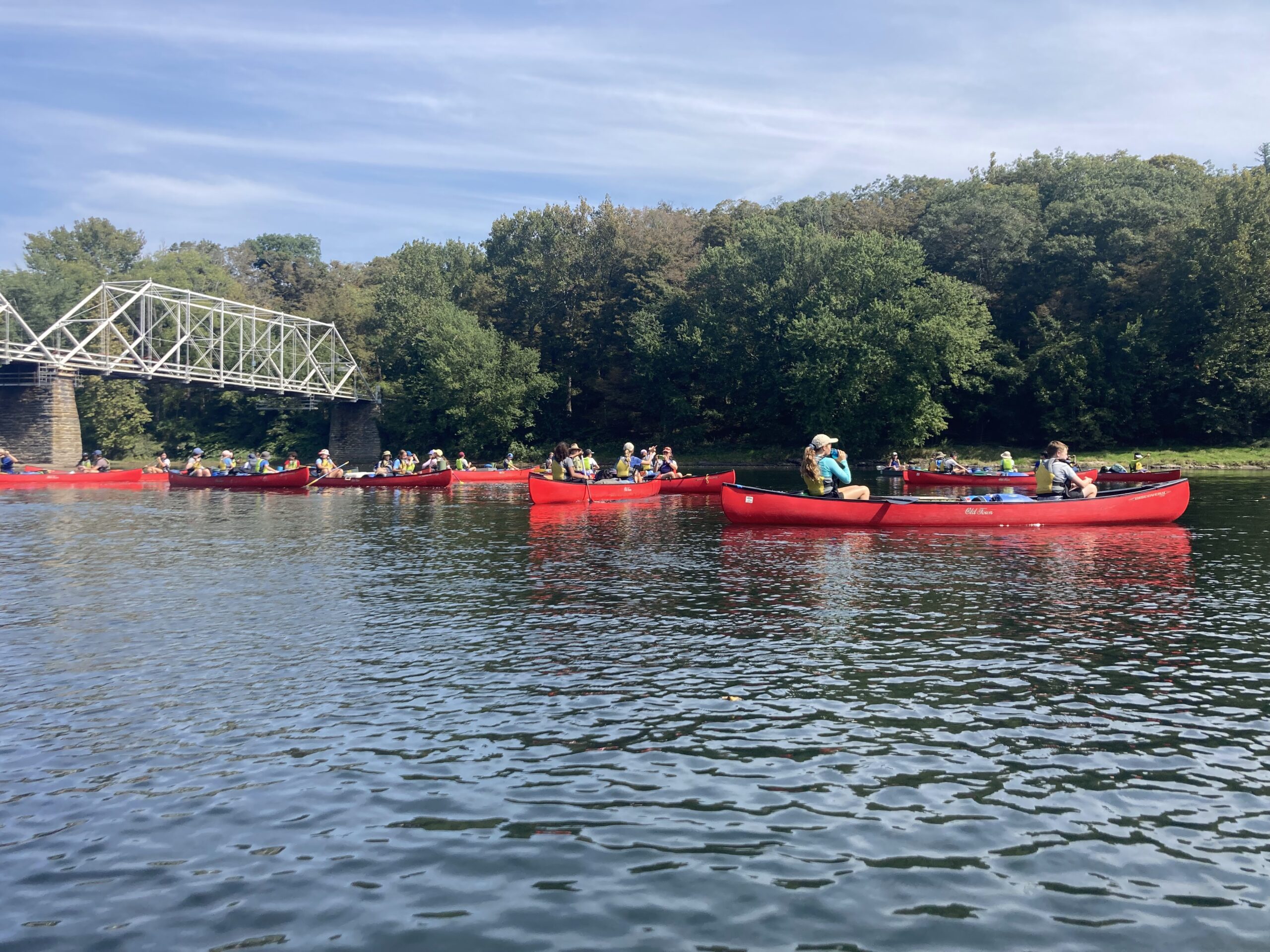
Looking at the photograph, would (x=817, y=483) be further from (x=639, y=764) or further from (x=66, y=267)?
(x=66, y=267)

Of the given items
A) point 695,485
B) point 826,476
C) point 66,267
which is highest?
point 66,267

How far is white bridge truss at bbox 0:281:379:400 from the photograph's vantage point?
255 feet

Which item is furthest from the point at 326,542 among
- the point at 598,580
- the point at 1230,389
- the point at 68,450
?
the point at 1230,389

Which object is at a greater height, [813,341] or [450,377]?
[813,341]

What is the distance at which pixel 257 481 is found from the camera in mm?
47750

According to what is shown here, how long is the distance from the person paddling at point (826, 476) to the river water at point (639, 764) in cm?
819

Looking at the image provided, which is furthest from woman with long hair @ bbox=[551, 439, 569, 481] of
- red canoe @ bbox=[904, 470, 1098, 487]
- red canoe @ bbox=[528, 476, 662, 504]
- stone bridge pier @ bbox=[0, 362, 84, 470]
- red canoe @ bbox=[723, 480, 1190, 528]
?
stone bridge pier @ bbox=[0, 362, 84, 470]

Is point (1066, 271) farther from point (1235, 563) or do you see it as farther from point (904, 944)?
point (904, 944)

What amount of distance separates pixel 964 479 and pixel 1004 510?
65.0 ft

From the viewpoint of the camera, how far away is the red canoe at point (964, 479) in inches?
1802

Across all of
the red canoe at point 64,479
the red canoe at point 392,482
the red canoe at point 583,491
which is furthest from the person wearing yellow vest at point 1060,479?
the red canoe at point 64,479

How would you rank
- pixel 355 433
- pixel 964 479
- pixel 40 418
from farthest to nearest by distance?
1. pixel 355 433
2. pixel 40 418
3. pixel 964 479

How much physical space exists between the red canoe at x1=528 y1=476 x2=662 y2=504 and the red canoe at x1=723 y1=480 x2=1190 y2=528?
10.6m

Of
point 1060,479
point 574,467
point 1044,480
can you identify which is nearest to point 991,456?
point 574,467
